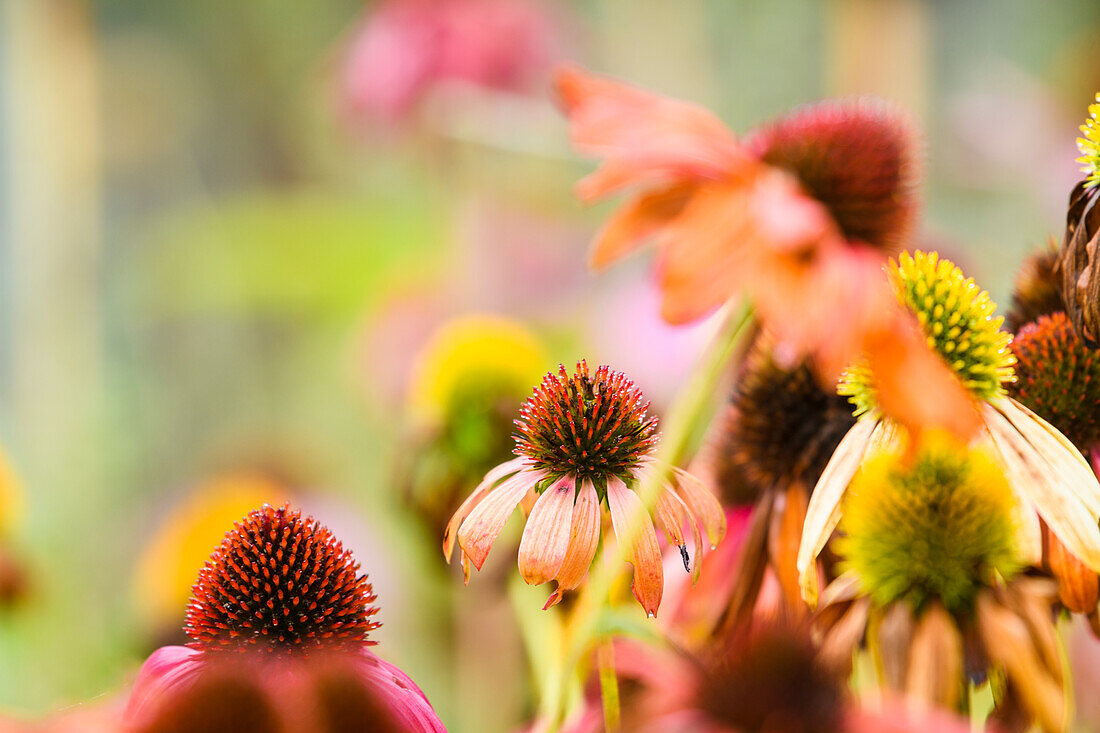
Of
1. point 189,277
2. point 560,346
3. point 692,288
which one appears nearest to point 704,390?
point 692,288

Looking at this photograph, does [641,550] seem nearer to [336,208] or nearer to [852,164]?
[852,164]

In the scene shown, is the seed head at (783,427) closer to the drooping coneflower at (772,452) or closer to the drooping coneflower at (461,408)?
the drooping coneflower at (772,452)

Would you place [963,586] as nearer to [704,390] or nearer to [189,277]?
[704,390]

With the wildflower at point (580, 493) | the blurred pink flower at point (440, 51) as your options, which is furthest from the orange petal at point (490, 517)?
the blurred pink flower at point (440, 51)

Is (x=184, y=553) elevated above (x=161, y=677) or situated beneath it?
situated beneath

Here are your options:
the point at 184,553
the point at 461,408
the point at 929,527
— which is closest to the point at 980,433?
Answer: the point at 929,527

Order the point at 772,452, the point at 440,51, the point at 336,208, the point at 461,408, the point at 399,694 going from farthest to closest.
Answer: the point at 336,208, the point at 440,51, the point at 461,408, the point at 772,452, the point at 399,694

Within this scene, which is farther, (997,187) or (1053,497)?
(997,187)

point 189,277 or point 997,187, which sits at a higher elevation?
point 997,187
